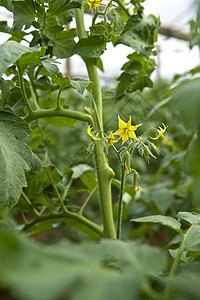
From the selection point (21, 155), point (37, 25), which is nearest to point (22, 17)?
point (37, 25)

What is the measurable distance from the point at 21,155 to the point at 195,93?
14.5 inches

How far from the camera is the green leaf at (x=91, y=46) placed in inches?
27.5

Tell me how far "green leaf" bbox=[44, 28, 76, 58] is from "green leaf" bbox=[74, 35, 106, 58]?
0.08m

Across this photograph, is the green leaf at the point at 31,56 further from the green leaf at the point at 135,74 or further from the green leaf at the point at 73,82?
the green leaf at the point at 135,74

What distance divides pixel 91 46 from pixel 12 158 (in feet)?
1.01

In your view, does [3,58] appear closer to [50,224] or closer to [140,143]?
[140,143]

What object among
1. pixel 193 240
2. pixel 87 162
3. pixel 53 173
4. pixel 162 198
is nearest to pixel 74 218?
pixel 53 173

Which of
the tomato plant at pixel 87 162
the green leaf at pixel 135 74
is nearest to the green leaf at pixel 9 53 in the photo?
the tomato plant at pixel 87 162

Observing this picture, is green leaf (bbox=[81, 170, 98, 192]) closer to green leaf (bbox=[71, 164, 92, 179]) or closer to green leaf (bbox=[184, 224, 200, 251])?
green leaf (bbox=[71, 164, 92, 179])

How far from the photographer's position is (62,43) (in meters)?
0.79

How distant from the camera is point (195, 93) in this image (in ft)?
0.96

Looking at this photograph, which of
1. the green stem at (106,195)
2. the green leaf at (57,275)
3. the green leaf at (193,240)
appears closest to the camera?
the green leaf at (57,275)

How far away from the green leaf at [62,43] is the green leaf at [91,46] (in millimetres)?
83

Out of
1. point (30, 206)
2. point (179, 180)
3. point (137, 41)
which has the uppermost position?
point (137, 41)
